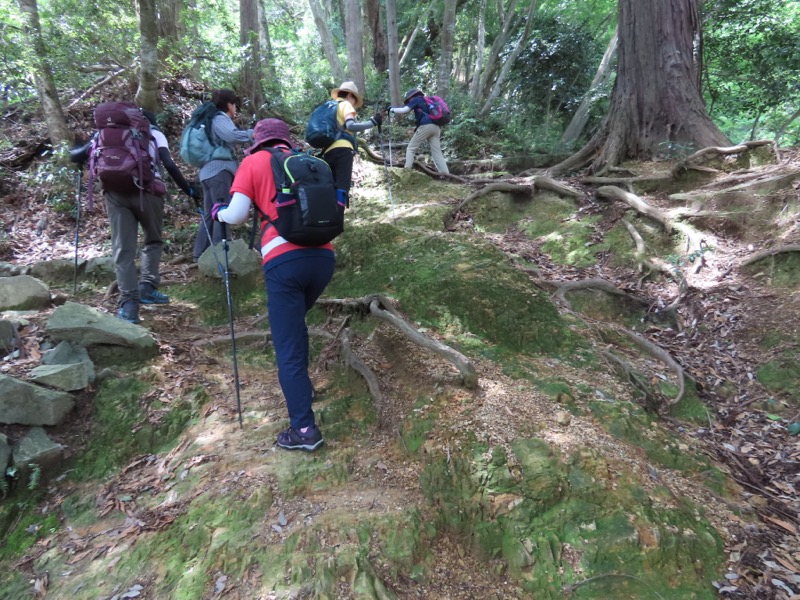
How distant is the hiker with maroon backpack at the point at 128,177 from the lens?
4.38m

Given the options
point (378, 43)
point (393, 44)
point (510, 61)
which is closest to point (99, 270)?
point (393, 44)

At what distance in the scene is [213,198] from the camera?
18.5ft

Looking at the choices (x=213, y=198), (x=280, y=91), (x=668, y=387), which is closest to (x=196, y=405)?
(x=213, y=198)

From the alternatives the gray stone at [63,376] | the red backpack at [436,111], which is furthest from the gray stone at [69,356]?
the red backpack at [436,111]

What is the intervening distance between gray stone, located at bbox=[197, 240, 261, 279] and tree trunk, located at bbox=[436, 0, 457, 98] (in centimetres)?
1059

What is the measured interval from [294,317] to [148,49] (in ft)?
18.9

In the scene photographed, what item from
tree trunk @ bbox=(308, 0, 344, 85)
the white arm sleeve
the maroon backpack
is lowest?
the white arm sleeve

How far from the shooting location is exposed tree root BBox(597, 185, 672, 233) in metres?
6.18

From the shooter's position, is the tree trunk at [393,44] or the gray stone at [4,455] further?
the tree trunk at [393,44]

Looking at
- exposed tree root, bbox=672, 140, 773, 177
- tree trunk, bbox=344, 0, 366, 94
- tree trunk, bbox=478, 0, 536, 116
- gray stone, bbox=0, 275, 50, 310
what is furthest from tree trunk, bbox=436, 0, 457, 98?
gray stone, bbox=0, 275, 50, 310

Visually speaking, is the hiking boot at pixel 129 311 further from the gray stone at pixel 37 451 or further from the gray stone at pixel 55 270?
the gray stone at pixel 55 270

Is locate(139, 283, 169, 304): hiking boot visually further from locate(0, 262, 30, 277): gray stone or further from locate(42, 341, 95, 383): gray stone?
locate(0, 262, 30, 277): gray stone

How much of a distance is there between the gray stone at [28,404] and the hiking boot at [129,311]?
1.30 metres

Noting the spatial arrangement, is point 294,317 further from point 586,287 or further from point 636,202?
point 636,202
